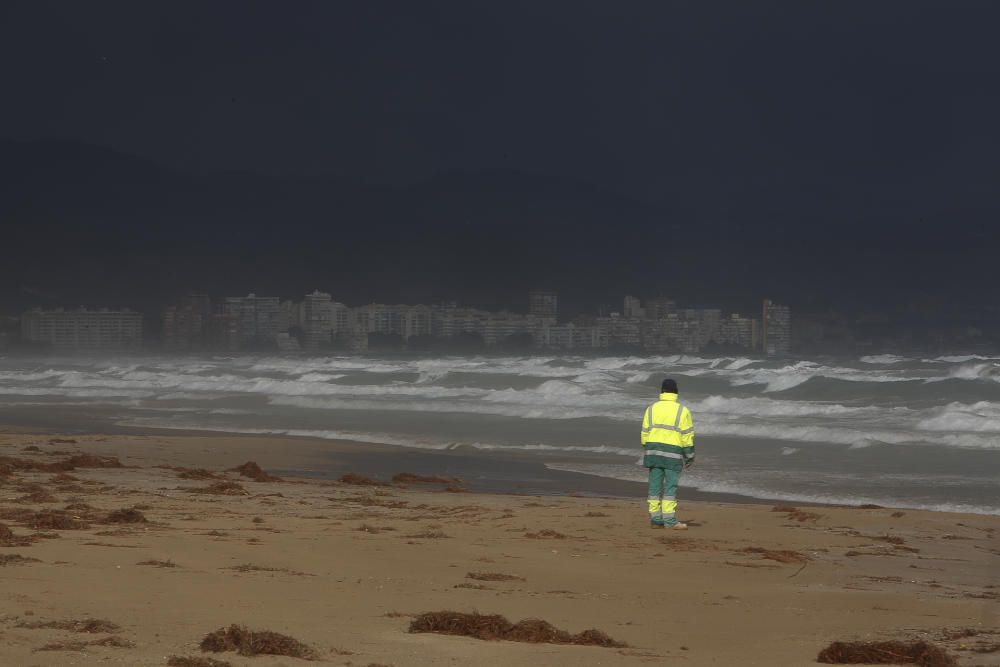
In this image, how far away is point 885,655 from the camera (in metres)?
5.61

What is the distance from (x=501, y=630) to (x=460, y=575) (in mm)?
1979

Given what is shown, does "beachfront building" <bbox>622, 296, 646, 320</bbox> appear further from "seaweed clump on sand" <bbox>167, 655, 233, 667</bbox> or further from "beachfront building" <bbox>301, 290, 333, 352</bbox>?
"seaweed clump on sand" <bbox>167, 655, 233, 667</bbox>

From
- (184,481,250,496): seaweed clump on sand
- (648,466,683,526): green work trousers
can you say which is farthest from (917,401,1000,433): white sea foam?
(184,481,250,496): seaweed clump on sand

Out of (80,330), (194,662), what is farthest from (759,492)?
(80,330)

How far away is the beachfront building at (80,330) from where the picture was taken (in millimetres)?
86250

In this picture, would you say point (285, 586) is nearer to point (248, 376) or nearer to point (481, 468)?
point (481, 468)

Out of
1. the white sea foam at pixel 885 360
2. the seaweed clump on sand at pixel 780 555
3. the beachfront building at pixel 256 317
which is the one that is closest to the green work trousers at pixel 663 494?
the seaweed clump on sand at pixel 780 555

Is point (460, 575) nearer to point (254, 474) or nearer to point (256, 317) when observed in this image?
point (254, 474)

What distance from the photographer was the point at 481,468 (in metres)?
17.8

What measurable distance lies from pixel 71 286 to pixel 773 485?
341ft

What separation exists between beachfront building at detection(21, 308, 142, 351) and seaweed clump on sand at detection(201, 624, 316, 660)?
84062 millimetres

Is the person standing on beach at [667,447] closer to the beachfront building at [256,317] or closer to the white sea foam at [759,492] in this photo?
the white sea foam at [759,492]

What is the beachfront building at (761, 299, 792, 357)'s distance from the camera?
7525cm

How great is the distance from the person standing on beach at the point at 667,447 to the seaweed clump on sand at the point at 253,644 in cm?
566
